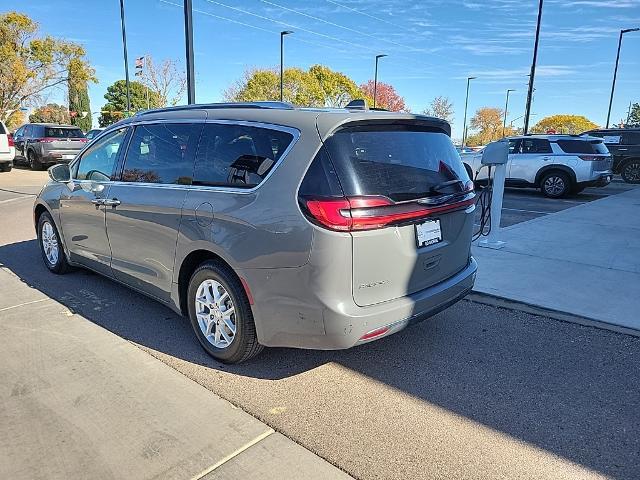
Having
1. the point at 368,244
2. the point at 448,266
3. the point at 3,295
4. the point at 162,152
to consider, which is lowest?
the point at 3,295

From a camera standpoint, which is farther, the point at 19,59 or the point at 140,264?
the point at 19,59

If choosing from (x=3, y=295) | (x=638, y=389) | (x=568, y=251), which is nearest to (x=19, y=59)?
(x=3, y=295)

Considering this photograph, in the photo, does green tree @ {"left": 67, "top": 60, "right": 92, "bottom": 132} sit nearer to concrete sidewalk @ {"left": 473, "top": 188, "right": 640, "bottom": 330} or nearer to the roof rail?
concrete sidewalk @ {"left": 473, "top": 188, "right": 640, "bottom": 330}

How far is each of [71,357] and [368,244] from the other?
7.66ft

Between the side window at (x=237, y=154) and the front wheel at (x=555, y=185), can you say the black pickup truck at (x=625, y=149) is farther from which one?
the side window at (x=237, y=154)

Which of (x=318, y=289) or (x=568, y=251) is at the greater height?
(x=318, y=289)

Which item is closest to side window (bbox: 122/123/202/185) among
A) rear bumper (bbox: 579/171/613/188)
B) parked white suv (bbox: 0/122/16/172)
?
rear bumper (bbox: 579/171/613/188)

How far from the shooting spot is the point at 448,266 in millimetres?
3342

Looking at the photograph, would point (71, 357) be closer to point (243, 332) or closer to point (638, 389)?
point (243, 332)

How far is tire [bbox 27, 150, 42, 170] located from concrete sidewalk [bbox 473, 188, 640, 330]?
1756cm

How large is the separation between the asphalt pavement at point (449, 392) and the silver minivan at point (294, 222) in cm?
34

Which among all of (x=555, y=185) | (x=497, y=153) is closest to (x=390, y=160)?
(x=497, y=153)

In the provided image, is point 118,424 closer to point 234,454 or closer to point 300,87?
point 234,454

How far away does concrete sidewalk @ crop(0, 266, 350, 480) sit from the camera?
2320mm
